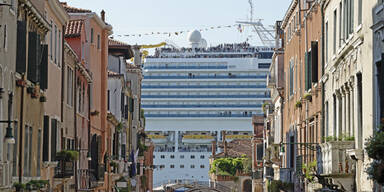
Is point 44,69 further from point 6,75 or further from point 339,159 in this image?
point 339,159

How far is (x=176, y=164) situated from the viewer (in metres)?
145

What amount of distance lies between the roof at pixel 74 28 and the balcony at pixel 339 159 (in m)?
15.7

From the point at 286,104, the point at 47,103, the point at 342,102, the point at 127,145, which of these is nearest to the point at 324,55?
→ the point at 342,102

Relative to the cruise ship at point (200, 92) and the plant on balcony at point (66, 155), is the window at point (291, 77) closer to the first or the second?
the plant on balcony at point (66, 155)

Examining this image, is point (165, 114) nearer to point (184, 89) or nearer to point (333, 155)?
point (184, 89)

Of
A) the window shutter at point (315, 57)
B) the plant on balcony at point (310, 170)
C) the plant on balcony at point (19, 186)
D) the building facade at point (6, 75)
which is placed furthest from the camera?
the window shutter at point (315, 57)

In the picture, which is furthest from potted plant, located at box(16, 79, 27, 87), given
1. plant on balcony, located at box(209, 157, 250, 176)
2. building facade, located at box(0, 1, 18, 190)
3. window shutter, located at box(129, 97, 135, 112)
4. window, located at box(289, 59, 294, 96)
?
plant on balcony, located at box(209, 157, 250, 176)

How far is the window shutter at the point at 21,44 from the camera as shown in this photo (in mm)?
20141

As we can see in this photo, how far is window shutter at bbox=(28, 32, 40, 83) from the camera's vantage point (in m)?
21.6

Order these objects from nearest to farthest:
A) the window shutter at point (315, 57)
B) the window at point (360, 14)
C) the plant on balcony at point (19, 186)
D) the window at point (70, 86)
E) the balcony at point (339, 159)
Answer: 1. the window at point (360, 14)
2. the plant on balcony at point (19, 186)
3. the balcony at point (339, 159)
4. the window shutter at point (315, 57)
5. the window at point (70, 86)

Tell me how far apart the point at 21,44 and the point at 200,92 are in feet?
437

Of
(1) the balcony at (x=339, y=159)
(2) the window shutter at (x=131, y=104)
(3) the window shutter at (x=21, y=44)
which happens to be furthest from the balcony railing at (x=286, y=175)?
(3) the window shutter at (x=21, y=44)

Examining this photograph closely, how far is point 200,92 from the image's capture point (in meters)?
153

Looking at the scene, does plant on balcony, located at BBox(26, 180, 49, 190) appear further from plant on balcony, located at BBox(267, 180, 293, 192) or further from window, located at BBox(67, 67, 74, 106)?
plant on balcony, located at BBox(267, 180, 293, 192)
